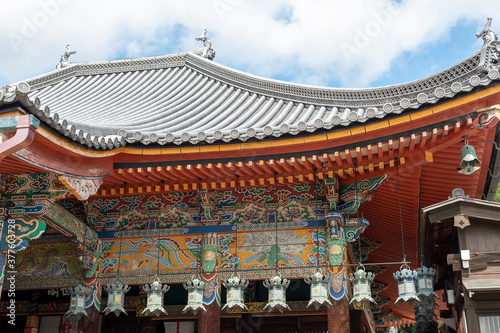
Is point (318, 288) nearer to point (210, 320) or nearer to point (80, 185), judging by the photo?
point (210, 320)

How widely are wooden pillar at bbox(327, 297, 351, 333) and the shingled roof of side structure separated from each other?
3.21 metres

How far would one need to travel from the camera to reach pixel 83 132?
9.20 metres

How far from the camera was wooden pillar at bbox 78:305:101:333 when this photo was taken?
35.6 feet

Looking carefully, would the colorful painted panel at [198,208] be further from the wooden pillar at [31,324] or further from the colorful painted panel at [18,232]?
the wooden pillar at [31,324]

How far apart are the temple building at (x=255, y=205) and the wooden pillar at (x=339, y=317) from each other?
0.03 metres

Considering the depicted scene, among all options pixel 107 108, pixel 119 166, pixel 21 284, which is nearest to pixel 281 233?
pixel 119 166

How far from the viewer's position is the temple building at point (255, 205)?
8836 mm

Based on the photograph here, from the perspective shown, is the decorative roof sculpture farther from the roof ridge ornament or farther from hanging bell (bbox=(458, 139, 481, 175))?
hanging bell (bbox=(458, 139, 481, 175))

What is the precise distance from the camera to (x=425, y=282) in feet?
30.6

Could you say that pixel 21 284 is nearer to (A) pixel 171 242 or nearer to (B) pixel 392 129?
(A) pixel 171 242

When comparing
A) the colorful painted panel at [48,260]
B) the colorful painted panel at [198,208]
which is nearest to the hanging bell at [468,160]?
the colorful painted panel at [198,208]

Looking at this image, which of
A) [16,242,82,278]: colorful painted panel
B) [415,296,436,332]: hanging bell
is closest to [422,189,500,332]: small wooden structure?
[415,296,436,332]: hanging bell

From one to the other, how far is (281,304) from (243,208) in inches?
89.6

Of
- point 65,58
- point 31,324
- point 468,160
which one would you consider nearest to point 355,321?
point 468,160
